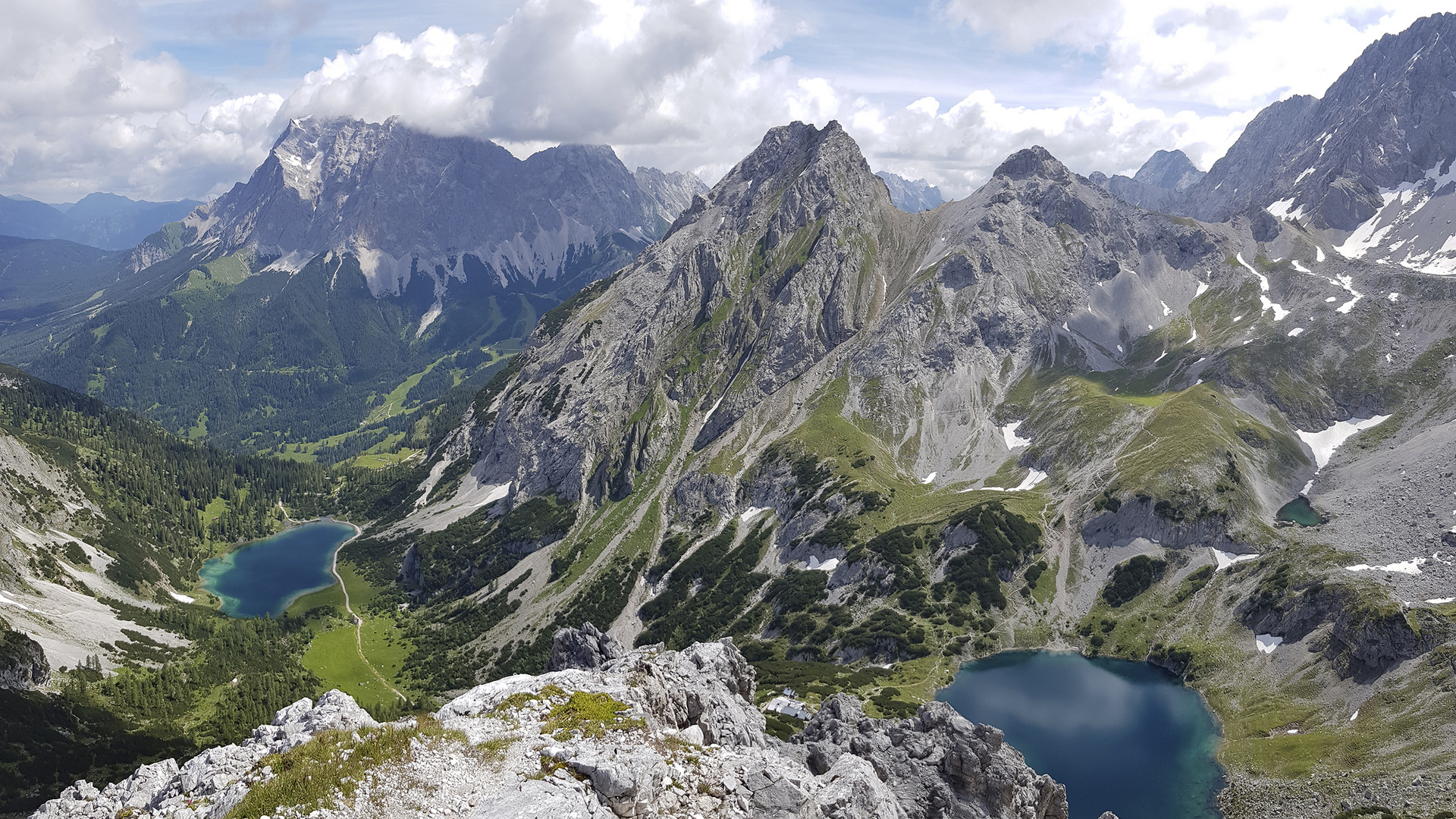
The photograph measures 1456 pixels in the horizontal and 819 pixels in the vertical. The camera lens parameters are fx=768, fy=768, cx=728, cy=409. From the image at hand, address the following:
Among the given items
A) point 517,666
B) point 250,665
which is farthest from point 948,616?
point 250,665

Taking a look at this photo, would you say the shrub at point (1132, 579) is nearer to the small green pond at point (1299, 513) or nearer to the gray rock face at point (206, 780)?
the small green pond at point (1299, 513)

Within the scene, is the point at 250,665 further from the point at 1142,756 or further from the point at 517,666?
the point at 1142,756

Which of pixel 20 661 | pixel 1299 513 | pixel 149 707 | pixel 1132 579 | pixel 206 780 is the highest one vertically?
pixel 206 780

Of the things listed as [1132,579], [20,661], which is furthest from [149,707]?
[1132,579]

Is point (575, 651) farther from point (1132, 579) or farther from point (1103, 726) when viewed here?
point (1132, 579)

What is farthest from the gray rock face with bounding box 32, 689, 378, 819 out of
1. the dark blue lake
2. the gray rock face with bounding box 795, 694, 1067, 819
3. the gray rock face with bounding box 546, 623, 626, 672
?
the dark blue lake

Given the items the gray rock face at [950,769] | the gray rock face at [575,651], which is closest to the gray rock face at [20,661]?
the gray rock face at [575,651]
